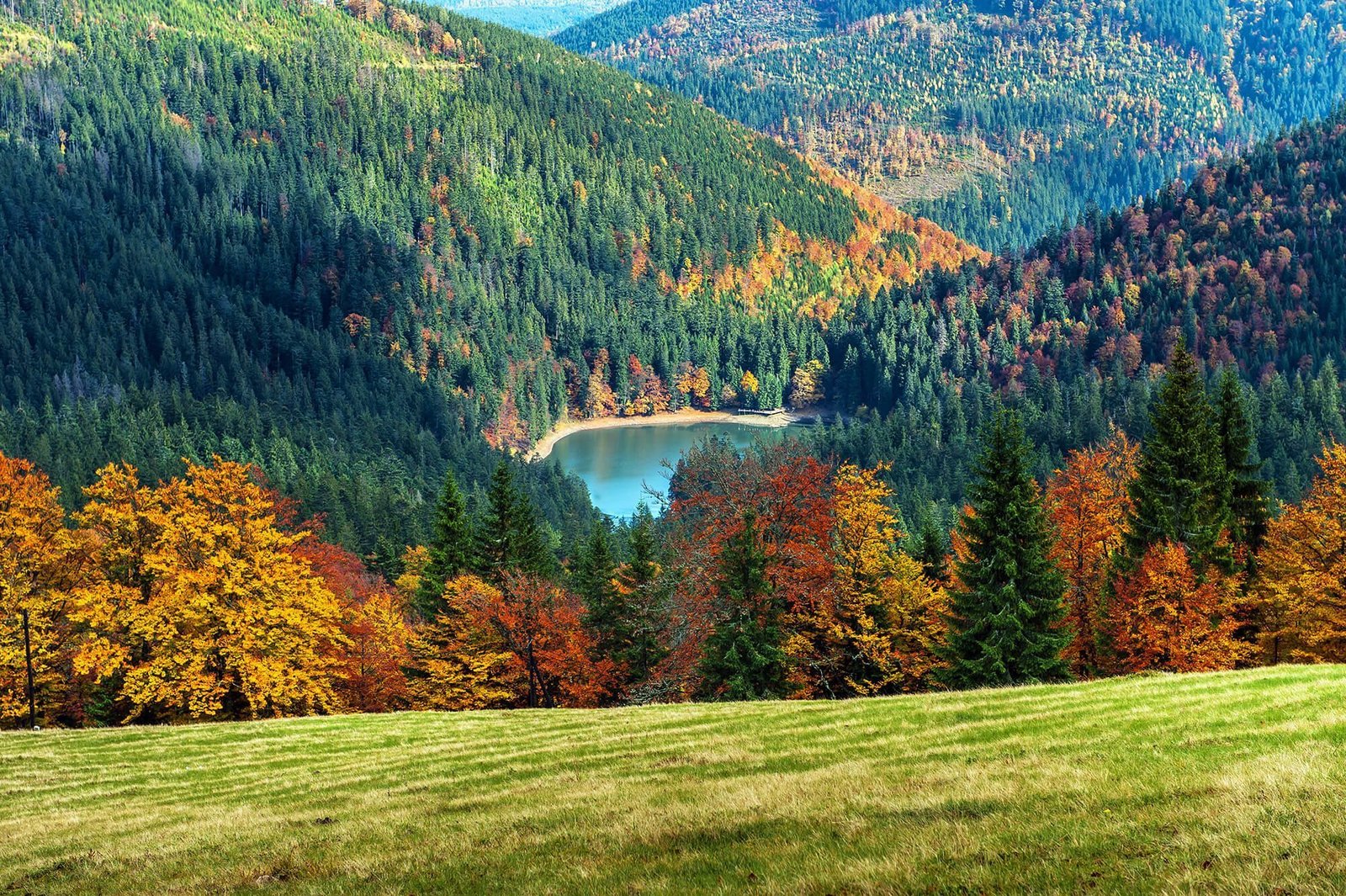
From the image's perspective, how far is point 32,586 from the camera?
194ft

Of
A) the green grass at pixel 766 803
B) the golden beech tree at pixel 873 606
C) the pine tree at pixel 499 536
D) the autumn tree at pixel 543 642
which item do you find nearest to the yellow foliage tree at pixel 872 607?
the golden beech tree at pixel 873 606

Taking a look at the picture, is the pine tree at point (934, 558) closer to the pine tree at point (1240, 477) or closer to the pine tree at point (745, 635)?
the pine tree at point (745, 635)

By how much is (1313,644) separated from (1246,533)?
6.43m

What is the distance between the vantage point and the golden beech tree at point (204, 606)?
55812 mm

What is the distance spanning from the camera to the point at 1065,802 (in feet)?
66.7

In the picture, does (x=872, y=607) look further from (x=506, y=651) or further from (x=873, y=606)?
(x=506, y=651)

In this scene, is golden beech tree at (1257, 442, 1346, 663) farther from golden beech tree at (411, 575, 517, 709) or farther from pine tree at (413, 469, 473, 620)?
pine tree at (413, 469, 473, 620)

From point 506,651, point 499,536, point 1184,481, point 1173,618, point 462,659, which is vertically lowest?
point 462,659

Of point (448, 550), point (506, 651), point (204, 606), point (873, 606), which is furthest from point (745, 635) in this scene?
point (204, 606)

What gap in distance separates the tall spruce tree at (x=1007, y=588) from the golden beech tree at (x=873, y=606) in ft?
9.60

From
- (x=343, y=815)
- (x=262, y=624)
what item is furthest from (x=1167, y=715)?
(x=262, y=624)

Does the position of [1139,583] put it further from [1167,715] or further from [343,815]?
[343,815]

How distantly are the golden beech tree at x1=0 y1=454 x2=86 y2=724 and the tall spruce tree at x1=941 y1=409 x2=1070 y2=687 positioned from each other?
4370 cm

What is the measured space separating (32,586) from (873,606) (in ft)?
140
